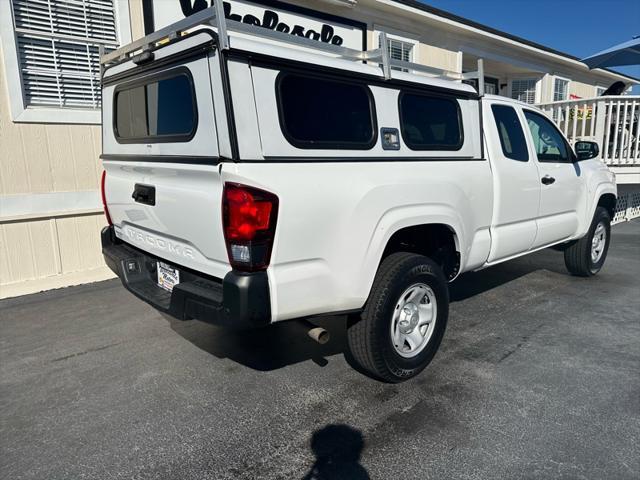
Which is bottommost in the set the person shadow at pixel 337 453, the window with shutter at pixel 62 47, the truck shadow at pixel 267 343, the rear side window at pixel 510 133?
the person shadow at pixel 337 453

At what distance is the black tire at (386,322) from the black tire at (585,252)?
3193 millimetres

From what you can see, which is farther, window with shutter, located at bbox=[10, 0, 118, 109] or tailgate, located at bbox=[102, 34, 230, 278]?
window with shutter, located at bbox=[10, 0, 118, 109]

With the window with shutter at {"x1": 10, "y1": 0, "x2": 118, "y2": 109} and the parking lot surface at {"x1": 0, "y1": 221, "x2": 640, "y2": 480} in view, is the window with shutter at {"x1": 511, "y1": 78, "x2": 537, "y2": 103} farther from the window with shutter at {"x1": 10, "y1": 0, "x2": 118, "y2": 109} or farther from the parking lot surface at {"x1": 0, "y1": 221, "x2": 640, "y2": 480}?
the window with shutter at {"x1": 10, "y1": 0, "x2": 118, "y2": 109}

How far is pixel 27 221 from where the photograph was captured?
5492 millimetres

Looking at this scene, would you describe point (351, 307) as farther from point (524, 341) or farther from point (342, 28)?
point (342, 28)

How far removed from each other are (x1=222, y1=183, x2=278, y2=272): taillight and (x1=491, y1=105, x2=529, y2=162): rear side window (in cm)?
255

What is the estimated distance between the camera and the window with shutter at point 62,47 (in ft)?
17.3

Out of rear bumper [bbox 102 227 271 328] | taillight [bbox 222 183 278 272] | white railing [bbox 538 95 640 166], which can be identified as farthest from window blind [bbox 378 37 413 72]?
taillight [bbox 222 183 278 272]

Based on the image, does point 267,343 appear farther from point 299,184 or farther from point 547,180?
point 547,180

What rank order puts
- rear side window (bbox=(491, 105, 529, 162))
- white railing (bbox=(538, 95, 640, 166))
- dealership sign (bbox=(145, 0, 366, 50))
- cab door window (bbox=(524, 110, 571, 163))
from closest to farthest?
rear side window (bbox=(491, 105, 529, 162))
cab door window (bbox=(524, 110, 571, 163))
dealership sign (bbox=(145, 0, 366, 50))
white railing (bbox=(538, 95, 640, 166))

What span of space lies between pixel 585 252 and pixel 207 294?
4.81 m

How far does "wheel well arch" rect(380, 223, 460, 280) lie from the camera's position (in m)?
3.44

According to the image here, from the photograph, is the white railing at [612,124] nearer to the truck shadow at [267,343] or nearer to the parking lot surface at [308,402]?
the parking lot surface at [308,402]

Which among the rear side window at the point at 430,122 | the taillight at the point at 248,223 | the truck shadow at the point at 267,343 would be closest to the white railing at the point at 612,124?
the rear side window at the point at 430,122
